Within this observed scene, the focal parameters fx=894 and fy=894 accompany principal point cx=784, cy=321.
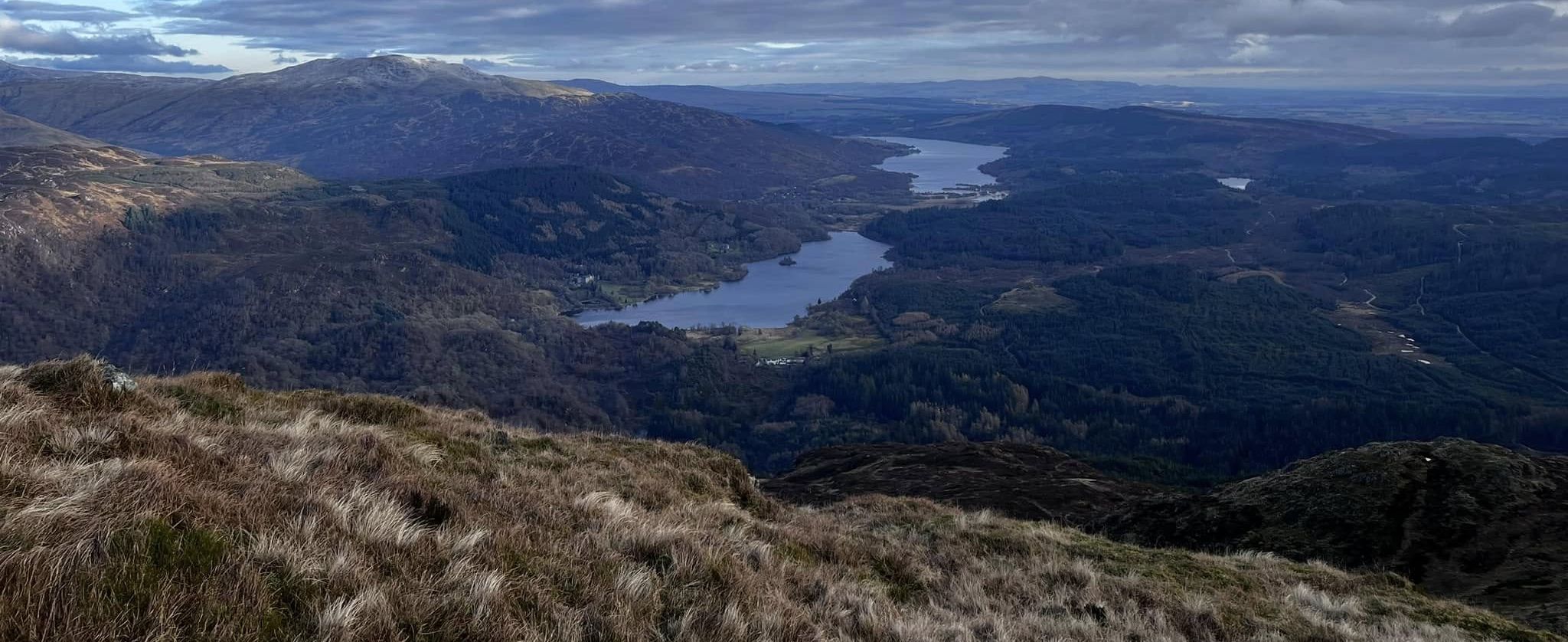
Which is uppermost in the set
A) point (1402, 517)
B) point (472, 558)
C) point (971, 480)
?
point (472, 558)

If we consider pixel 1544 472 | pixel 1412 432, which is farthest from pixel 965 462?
pixel 1412 432

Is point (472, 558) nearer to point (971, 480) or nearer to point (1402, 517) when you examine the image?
point (1402, 517)

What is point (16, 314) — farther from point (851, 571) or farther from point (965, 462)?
point (851, 571)

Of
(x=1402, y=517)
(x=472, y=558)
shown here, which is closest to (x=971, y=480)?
(x=1402, y=517)

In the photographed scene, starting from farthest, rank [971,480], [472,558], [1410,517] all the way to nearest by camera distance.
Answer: [971,480], [1410,517], [472,558]

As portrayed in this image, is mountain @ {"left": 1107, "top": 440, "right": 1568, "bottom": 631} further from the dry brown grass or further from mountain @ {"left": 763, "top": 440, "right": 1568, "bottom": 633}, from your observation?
the dry brown grass

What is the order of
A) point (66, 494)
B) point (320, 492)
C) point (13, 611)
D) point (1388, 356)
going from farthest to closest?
point (1388, 356)
point (320, 492)
point (66, 494)
point (13, 611)
